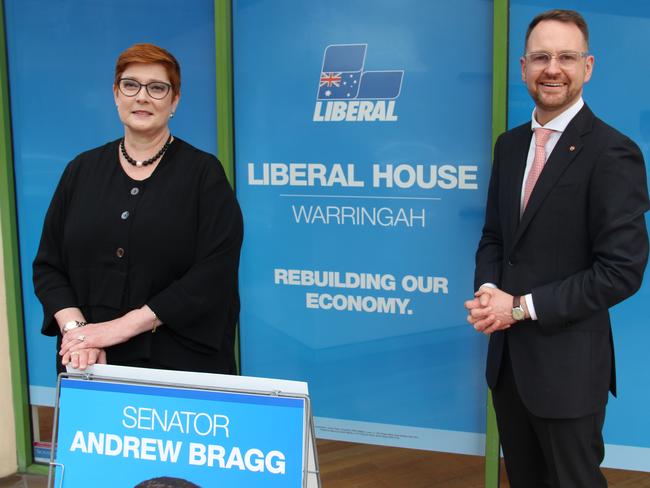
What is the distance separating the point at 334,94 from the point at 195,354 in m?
1.47

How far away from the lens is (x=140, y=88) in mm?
2131

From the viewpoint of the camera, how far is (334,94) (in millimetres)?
3203

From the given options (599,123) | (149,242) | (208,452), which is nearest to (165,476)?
(208,452)

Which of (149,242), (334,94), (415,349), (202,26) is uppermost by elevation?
(202,26)

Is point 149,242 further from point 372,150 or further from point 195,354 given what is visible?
point 372,150

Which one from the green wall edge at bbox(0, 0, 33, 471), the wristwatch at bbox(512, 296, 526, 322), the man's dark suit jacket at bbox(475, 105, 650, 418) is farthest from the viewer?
the green wall edge at bbox(0, 0, 33, 471)

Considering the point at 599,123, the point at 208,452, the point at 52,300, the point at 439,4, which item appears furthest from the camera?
the point at 439,4

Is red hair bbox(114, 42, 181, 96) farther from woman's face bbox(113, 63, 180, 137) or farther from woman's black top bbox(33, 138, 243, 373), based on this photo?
woman's black top bbox(33, 138, 243, 373)

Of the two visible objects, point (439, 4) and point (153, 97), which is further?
point (439, 4)

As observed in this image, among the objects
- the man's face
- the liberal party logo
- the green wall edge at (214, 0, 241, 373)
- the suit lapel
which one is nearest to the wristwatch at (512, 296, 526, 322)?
the suit lapel

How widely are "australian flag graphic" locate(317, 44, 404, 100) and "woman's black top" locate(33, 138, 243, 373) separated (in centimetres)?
112

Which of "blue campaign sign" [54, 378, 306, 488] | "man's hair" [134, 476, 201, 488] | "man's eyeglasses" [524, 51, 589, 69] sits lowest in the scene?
"man's hair" [134, 476, 201, 488]

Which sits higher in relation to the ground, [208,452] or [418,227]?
[418,227]

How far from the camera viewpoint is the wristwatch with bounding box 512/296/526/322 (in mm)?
2037
